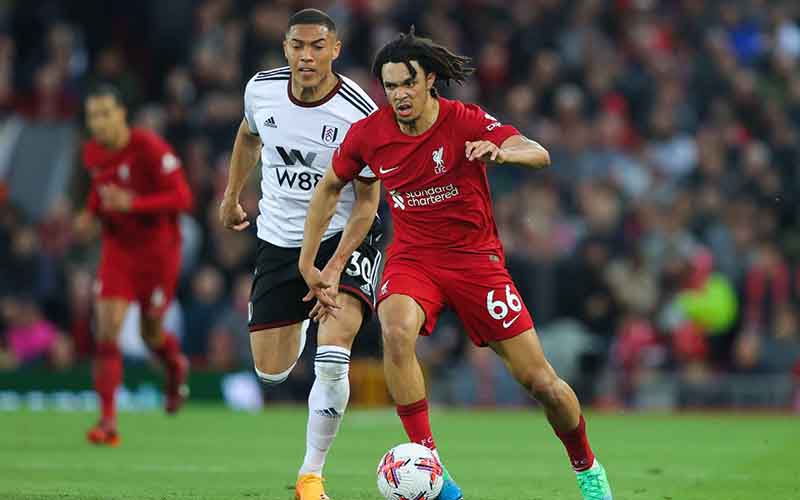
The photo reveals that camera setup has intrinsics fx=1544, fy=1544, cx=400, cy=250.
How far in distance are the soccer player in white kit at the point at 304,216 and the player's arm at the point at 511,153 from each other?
1.03 meters

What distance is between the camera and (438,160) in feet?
25.9

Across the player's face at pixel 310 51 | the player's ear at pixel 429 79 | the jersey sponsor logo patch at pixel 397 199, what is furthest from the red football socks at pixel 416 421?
the player's face at pixel 310 51

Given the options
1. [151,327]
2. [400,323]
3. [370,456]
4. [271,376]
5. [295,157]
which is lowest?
[370,456]

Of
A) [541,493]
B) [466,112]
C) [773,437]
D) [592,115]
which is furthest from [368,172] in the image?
[592,115]

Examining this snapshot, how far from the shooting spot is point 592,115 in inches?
794

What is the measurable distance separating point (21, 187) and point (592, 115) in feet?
24.9

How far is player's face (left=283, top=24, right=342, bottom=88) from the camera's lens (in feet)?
28.4

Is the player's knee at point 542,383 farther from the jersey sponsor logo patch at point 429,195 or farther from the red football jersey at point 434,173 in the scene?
the jersey sponsor logo patch at point 429,195

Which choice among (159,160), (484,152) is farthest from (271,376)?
(159,160)

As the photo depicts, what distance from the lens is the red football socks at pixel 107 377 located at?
484 inches

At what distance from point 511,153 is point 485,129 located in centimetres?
56

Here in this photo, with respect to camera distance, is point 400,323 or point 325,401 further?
point 325,401

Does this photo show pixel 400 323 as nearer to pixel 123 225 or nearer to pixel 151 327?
pixel 123 225

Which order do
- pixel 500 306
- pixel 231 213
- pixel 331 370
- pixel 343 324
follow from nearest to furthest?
pixel 500 306
pixel 331 370
pixel 343 324
pixel 231 213
